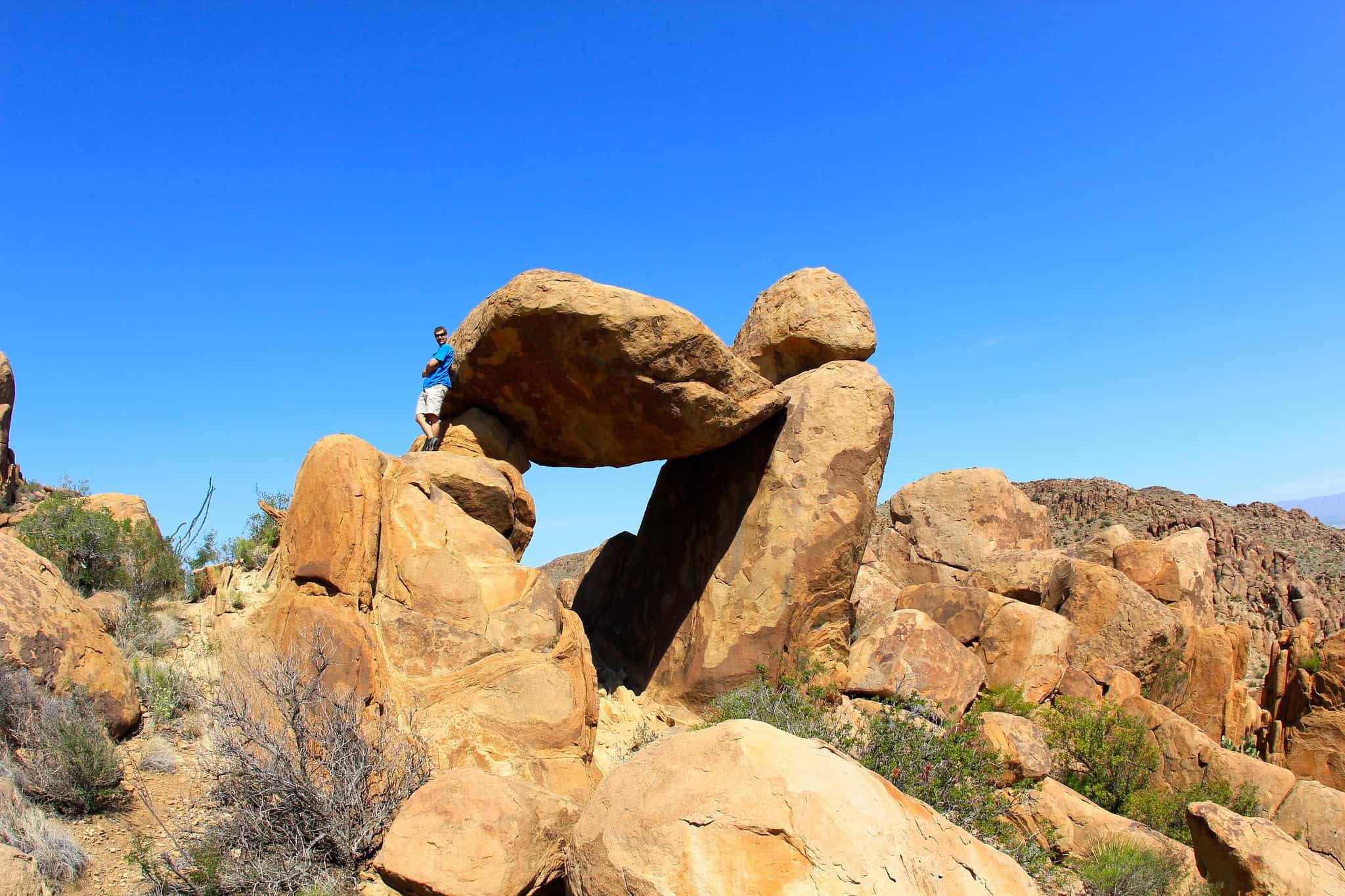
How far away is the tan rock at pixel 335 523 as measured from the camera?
7012 millimetres

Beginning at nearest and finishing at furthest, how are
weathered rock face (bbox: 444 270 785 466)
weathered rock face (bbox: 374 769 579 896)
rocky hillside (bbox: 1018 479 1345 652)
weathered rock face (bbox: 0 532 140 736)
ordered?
weathered rock face (bbox: 374 769 579 896), weathered rock face (bbox: 0 532 140 736), weathered rock face (bbox: 444 270 785 466), rocky hillside (bbox: 1018 479 1345 652)

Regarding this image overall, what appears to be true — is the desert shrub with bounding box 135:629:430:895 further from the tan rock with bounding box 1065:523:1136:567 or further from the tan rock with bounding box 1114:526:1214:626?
the tan rock with bounding box 1114:526:1214:626

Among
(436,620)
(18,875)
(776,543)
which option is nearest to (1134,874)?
(776,543)

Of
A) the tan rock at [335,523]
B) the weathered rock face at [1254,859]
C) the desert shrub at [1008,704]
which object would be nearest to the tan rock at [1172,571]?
the desert shrub at [1008,704]

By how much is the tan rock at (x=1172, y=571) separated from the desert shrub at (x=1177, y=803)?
5.89 meters

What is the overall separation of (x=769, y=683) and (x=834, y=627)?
3.82ft

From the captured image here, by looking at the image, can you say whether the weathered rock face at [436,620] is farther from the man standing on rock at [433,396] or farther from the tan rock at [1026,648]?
the tan rock at [1026,648]

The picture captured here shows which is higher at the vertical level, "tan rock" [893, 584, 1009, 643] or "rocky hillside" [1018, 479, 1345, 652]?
"rocky hillside" [1018, 479, 1345, 652]

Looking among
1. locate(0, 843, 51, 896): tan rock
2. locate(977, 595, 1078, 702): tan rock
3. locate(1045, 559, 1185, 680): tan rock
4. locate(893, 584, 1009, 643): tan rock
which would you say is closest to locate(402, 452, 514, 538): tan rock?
locate(0, 843, 51, 896): tan rock

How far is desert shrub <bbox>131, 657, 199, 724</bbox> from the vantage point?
21.3 feet

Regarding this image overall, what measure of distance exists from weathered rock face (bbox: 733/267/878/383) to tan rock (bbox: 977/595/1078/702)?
3.54m

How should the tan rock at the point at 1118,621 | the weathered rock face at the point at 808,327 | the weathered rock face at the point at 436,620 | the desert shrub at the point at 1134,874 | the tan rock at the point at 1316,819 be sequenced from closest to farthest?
the desert shrub at the point at 1134,874 < the weathered rock face at the point at 436,620 < the tan rock at the point at 1316,819 < the weathered rock face at the point at 808,327 < the tan rock at the point at 1118,621

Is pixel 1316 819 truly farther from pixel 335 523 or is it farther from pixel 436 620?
pixel 335 523

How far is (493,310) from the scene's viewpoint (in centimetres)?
892
